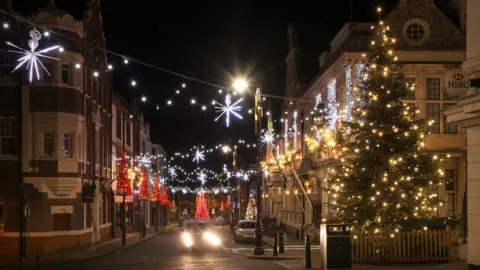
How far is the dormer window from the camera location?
107 feet

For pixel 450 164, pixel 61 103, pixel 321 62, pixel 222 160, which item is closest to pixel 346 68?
pixel 450 164

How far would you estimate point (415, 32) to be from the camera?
3269cm

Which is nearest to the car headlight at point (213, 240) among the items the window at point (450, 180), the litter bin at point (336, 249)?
the window at point (450, 180)

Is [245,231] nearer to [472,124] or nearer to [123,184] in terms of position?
[123,184]

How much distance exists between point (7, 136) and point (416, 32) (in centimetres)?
2091

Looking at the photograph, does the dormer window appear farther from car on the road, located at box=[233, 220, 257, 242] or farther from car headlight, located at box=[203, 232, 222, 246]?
car headlight, located at box=[203, 232, 222, 246]

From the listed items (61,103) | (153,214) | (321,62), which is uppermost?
(321,62)

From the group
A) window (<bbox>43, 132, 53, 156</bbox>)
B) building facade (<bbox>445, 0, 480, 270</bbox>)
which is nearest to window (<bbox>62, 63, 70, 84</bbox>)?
window (<bbox>43, 132, 53, 156</bbox>)

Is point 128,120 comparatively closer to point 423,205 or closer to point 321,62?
point 321,62

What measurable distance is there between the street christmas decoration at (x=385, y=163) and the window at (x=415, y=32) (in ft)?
30.8

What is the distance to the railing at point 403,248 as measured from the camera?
75.6 ft

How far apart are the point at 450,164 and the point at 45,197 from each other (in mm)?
19945

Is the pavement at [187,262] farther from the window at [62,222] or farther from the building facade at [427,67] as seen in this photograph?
the building facade at [427,67]

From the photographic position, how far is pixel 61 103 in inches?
1350
